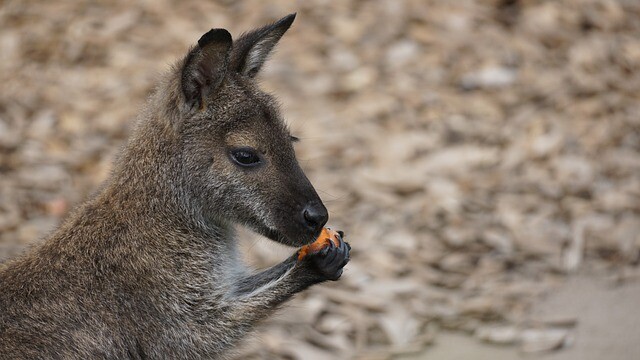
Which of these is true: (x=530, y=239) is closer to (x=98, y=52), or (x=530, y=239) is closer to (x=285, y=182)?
(x=285, y=182)

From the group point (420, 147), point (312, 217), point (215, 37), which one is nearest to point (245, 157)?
point (312, 217)

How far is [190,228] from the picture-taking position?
4402 millimetres

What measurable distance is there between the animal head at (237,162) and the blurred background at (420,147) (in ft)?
3.99

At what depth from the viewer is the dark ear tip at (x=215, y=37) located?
409 centimetres

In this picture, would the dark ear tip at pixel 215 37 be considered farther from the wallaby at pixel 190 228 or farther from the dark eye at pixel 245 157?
the dark eye at pixel 245 157

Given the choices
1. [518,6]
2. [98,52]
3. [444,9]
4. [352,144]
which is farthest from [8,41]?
[518,6]

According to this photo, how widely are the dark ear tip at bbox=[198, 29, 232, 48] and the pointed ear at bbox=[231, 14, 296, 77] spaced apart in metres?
0.29

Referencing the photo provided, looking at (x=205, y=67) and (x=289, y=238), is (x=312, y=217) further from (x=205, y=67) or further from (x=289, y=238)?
→ (x=205, y=67)

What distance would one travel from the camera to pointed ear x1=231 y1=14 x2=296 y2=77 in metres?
4.46

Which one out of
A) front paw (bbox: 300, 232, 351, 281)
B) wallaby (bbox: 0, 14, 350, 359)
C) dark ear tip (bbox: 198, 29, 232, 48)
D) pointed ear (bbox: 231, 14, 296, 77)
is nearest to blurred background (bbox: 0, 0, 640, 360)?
wallaby (bbox: 0, 14, 350, 359)

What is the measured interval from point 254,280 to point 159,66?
12.8 feet

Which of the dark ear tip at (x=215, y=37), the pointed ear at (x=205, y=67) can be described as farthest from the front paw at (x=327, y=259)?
the dark ear tip at (x=215, y=37)

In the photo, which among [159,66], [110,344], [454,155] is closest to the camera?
[110,344]

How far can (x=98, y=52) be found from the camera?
8.16 m
